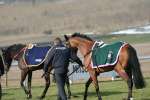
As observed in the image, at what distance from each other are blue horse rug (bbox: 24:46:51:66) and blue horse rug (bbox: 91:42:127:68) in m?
2.77

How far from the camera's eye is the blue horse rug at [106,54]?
17750 mm

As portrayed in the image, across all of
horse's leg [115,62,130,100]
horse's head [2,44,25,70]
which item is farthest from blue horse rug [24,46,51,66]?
horse's leg [115,62,130,100]

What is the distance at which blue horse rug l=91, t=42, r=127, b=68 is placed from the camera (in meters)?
17.8

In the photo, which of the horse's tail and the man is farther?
the horse's tail

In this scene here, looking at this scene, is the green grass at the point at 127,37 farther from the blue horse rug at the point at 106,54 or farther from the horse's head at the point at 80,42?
the blue horse rug at the point at 106,54

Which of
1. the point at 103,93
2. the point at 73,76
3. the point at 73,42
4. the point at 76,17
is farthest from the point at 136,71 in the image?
the point at 76,17

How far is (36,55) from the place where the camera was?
Result: 68.1ft

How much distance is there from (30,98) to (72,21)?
65.9 metres

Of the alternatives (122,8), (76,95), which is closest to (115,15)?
(122,8)

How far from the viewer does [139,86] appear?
57.6ft

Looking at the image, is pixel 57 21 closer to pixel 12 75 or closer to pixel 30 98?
pixel 12 75

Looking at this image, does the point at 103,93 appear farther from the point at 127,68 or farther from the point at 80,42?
the point at 127,68

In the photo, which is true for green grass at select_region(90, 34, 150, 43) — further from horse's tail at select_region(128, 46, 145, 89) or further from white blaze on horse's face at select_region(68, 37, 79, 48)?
horse's tail at select_region(128, 46, 145, 89)

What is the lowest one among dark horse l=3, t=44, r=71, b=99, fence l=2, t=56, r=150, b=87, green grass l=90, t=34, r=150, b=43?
green grass l=90, t=34, r=150, b=43
